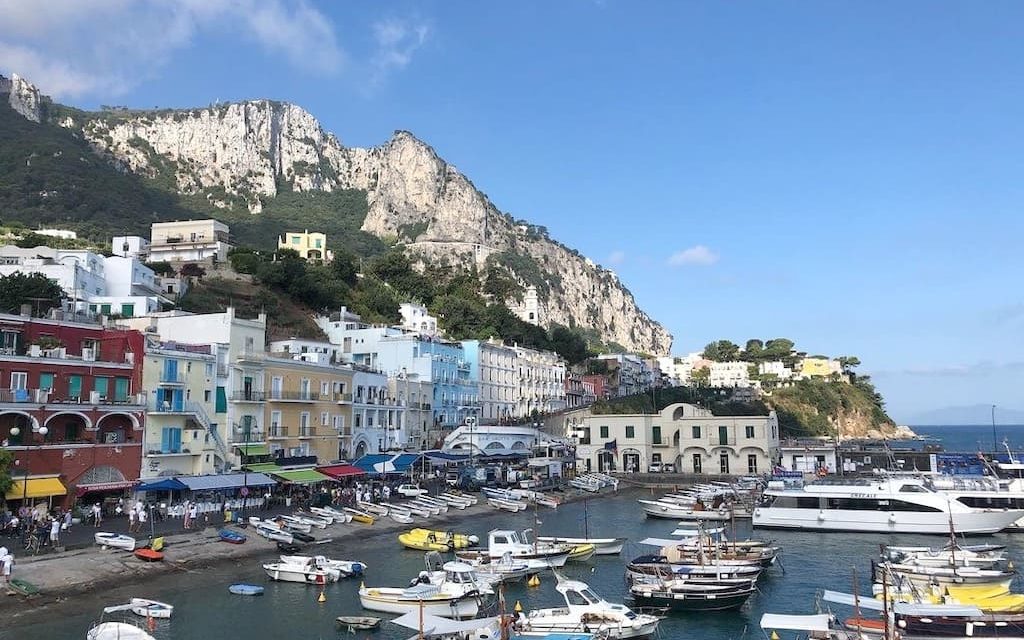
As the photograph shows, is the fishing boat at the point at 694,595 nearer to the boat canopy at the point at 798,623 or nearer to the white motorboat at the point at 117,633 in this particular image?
the boat canopy at the point at 798,623

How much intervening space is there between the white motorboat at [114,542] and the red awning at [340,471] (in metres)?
18.3

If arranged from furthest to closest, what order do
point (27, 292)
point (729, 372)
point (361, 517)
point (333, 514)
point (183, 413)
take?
point (729, 372)
point (27, 292)
point (361, 517)
point (333, 514)
point (183, 413)

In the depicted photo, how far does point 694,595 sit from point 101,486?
3004cm

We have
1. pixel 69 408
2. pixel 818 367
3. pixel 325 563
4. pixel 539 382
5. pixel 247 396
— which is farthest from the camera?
pixel 818 367

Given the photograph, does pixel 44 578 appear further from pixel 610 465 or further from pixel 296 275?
pixel 296 275

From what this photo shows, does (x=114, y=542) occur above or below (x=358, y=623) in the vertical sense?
above

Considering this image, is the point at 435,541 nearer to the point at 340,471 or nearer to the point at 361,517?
the point at 361,517

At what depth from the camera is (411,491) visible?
→ 181 ft

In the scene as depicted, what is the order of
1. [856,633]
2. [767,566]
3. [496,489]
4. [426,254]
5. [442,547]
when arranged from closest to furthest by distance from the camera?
[856,633], [767,566], [442,547], [496,489], [426,254]

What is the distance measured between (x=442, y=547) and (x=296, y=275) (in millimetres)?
57647

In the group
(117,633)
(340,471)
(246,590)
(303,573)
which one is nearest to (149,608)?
(117,633)

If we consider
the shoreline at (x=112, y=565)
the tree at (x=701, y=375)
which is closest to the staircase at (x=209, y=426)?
the shoreline at (x=112, y=565)

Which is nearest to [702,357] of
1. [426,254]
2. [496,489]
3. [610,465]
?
[426,254]

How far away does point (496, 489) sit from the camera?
62.6 meters
